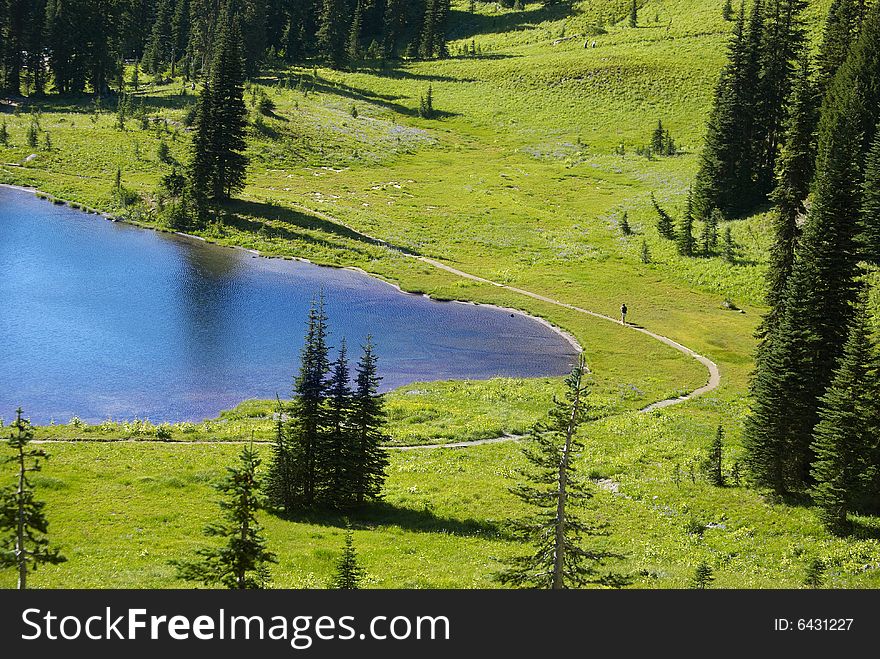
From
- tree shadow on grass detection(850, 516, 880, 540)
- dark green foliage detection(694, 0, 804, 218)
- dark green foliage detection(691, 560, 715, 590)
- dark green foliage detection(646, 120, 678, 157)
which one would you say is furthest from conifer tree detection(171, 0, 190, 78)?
dark green foliage detection(691, 560, 715, 590)

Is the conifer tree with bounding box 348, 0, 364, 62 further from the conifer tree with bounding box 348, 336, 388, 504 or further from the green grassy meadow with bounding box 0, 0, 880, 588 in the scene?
the conifer tree with bounding box 348, 336, 388, 504

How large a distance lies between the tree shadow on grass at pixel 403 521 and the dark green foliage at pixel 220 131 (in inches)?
2610

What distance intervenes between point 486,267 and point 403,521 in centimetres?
5637

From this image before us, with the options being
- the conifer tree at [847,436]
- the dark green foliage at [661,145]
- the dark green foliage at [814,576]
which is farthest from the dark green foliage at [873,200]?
the dark green foliage at [661,145]

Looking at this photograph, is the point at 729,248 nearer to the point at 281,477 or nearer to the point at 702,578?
the point at 281,477

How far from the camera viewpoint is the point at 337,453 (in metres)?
38.8

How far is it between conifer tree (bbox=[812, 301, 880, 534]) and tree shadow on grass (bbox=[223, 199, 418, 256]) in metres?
60.0

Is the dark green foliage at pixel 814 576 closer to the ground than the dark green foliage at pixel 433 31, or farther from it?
closer to the ground

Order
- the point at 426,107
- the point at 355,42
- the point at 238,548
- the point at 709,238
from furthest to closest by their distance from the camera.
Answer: the point at 355,42 < the point at 426,107 < the point at 709,238 < the point at 238,548

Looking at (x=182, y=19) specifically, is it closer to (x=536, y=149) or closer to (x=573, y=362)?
(x=536, y=149)

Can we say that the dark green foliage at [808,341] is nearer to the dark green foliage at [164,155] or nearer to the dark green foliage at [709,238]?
the dark green foliage at [709,238]

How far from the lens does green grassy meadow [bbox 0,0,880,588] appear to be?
112 ft

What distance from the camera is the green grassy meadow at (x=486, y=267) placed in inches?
1340

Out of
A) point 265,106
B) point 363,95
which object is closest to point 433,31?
point 363,95
